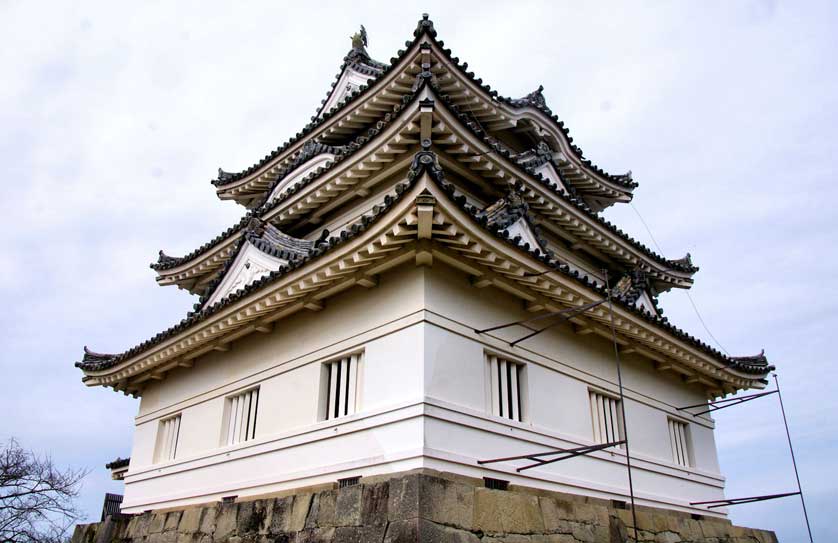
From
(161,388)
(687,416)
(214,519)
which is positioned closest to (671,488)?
(687,416)

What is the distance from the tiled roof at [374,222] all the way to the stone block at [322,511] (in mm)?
3469

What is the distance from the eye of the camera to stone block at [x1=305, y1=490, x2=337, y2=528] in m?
7.45

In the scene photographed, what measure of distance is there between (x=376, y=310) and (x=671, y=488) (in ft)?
23.9

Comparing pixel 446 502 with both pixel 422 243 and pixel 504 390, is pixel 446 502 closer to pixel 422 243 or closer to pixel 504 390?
pixel 504 390

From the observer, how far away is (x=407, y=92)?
14.4m

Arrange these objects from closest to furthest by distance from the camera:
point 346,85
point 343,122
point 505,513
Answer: point 505,513 < point 343,122 < point 346,85

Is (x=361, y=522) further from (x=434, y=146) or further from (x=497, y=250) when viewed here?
(x=434, y=146)

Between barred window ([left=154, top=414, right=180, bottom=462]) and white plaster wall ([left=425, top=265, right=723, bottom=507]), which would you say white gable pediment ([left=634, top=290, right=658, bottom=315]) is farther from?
barred window ([left=154, top=414, right=180, bottom=462])

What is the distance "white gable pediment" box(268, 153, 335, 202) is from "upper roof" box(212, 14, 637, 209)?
3.49 feet

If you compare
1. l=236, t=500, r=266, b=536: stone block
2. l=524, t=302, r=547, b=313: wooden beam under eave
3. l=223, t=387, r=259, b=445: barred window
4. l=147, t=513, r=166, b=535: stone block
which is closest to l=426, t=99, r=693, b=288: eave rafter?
l=524, t=302, r=547, b=313: wooden beam under eave

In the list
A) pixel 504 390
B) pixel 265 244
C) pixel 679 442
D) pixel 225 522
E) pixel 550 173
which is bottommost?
pixel 225 522

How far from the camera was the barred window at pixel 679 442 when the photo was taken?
43.5ft

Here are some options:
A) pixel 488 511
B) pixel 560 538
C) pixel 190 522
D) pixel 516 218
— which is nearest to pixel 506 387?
pixel 560 538

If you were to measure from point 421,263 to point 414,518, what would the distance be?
12.4 ft
